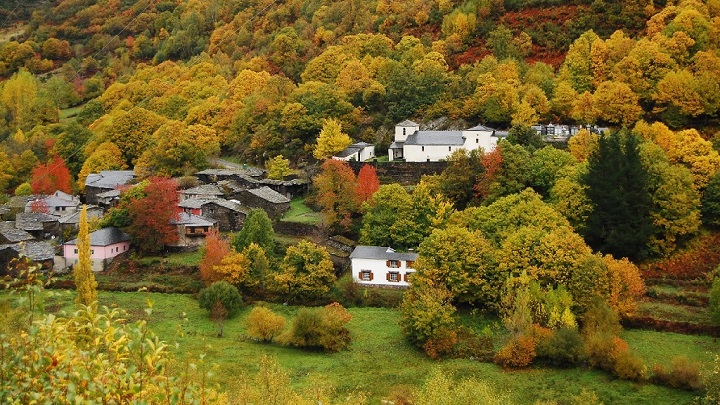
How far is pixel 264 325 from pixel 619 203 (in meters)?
19.7

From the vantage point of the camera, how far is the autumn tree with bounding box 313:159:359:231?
150 ft

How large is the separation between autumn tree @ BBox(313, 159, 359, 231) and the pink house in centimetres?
1290

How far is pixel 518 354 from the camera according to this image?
32.8 metres

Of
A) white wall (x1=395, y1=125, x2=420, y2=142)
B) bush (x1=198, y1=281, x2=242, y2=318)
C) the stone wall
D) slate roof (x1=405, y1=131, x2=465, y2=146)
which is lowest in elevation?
bush (x1=198, y1=281, x2=242, y2=318)

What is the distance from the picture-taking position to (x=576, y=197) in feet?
136

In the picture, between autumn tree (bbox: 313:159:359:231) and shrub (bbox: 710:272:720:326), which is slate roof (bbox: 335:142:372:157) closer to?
autumn tree (bbox: 313:159:359:231)

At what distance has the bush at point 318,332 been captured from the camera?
34938 mm

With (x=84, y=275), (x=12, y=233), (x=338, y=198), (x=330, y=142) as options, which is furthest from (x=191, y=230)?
(x=330, y=142)

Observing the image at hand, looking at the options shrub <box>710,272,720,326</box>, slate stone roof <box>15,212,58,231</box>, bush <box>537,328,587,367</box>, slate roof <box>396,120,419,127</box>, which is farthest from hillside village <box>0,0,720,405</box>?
slate roof <box>396,120,419,127</box>

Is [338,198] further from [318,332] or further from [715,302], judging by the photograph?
[715,302]

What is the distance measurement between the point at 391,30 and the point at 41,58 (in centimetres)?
6475

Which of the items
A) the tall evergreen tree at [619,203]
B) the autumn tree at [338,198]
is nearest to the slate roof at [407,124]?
the autumn tree at [338,198]

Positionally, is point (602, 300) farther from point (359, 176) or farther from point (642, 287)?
point (359, 176)

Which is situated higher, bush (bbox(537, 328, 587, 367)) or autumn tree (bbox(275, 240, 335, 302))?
autumn tree (bbox(275, 240, 335, 302))
